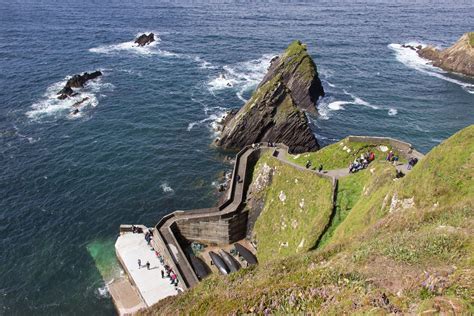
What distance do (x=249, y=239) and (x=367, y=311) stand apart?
37.2m

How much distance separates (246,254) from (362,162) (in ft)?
61.2

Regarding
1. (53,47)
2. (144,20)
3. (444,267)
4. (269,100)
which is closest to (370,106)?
(269,100)

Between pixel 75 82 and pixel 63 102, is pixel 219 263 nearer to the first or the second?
pixel 63 102

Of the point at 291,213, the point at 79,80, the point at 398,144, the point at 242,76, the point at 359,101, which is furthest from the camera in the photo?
the point at 242,76

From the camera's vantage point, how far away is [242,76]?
105250 mm

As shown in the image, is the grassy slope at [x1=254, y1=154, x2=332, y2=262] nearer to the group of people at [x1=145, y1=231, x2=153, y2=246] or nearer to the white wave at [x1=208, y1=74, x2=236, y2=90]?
the group of people at [x1=145, y1=231, x2=153, y2=246]

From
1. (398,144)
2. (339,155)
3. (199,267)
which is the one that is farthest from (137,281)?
(398,144)

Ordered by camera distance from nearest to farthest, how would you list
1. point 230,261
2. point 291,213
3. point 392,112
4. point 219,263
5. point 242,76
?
point 219,263
point 230,261
point 291,213
point 392,112
point 242,76

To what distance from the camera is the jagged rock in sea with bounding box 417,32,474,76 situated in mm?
111756

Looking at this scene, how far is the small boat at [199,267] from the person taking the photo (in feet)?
145

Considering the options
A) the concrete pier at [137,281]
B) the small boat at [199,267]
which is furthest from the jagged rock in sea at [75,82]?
the small boat at [199,267]

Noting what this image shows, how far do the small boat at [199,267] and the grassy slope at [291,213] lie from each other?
22.5 ft

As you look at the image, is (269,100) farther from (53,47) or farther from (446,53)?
(53,47)

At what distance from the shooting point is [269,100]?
7138 cm
